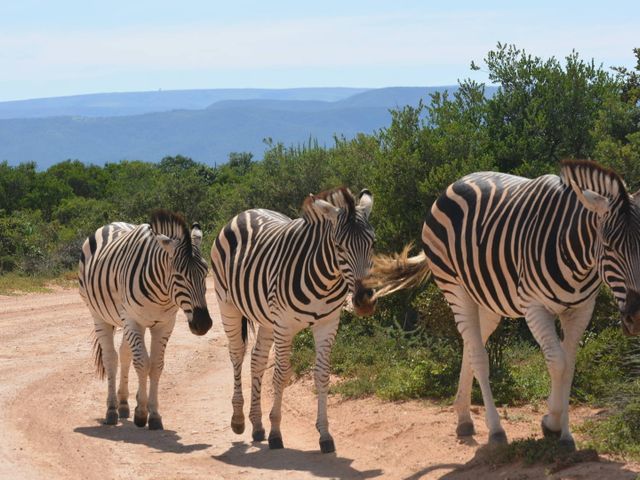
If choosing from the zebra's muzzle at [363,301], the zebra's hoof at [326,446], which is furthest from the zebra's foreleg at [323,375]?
the zebra's muzzle at [363,301]

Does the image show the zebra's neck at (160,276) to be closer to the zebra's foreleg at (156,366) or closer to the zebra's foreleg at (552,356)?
the zebra's foreleg at (156,366)

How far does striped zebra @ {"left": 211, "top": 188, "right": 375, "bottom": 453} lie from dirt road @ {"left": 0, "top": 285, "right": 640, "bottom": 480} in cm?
46

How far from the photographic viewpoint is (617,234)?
657cm

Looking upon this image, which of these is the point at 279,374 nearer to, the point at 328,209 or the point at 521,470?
the point at 328,209

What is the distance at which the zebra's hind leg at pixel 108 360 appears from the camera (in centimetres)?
1041

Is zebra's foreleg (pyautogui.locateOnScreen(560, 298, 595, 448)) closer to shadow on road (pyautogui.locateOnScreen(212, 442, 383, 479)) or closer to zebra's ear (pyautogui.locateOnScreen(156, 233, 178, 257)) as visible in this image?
shadow on road (pyautogui.locateOnScreen(212, 442, 383, 479))

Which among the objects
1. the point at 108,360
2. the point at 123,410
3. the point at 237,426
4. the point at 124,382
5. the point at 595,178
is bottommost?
the point at 123,410

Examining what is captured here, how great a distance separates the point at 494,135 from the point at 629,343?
7162 mm

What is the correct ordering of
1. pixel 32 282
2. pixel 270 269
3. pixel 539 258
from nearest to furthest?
pixel 539 258
pixel 270 269
pixel 32 282

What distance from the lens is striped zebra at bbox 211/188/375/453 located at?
8391 mm

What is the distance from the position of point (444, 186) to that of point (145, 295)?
528 cm

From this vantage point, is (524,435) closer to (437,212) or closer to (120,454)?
(437,212)

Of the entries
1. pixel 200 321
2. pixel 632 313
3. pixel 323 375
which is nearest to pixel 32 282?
pixel 200 321

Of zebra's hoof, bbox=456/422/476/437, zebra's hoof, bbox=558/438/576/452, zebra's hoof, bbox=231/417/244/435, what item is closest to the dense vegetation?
zebra's hoof, bbox=558/438/576/452
